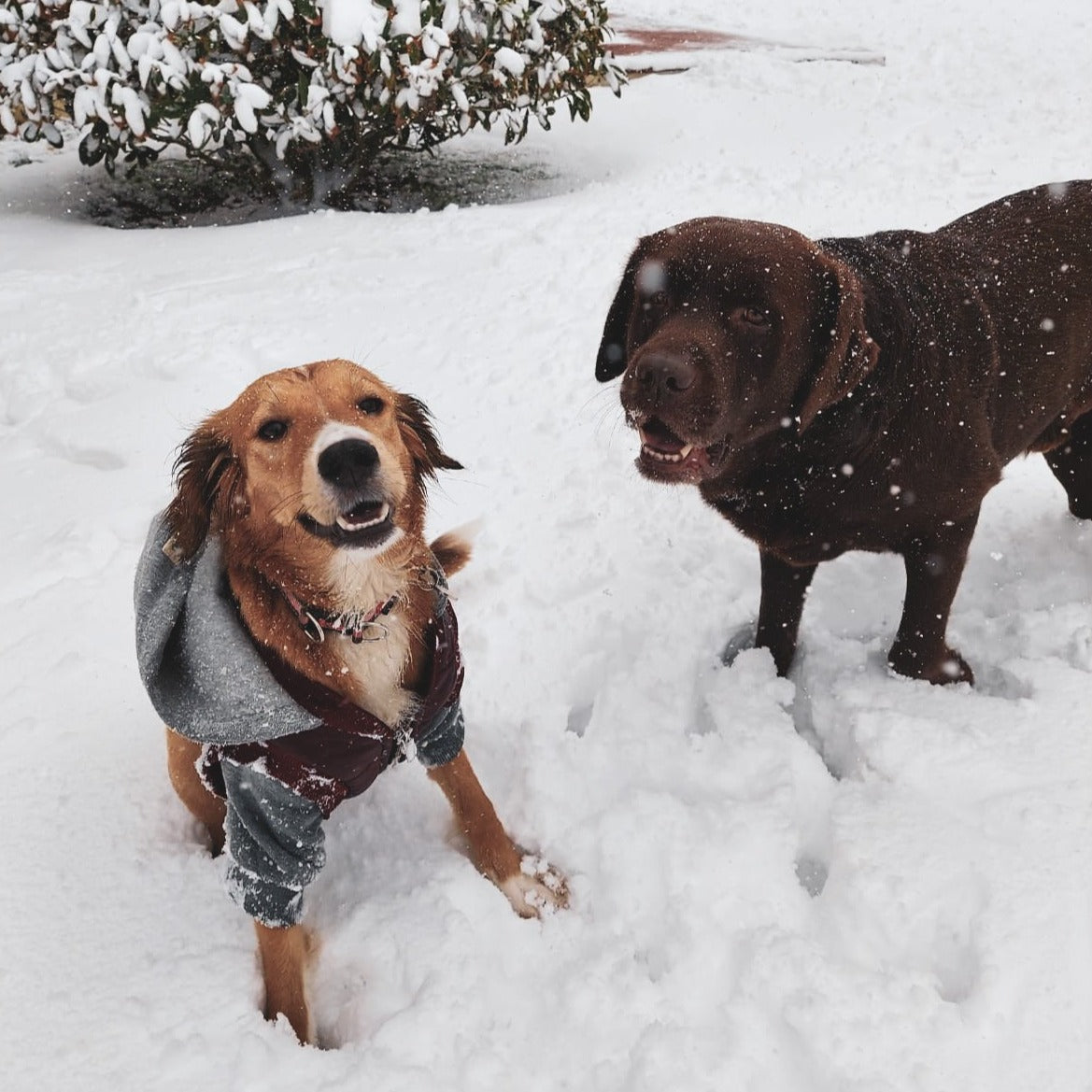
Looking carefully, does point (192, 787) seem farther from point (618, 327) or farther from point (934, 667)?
point (934, 667)

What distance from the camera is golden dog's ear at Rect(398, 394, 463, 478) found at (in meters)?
2.17

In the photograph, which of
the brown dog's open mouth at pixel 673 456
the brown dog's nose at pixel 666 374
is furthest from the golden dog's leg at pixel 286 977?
the brown dog's nose at pixel 666 374

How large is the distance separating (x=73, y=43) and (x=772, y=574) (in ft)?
17.3

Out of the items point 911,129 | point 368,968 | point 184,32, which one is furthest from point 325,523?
point 911,129

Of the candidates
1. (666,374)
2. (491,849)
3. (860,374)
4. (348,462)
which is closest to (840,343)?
(860,374)

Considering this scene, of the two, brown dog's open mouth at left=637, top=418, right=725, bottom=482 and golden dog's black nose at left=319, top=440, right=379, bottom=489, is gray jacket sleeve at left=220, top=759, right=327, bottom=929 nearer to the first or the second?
golden dog's black nose at left=319, top=440, right=379, bottom=489

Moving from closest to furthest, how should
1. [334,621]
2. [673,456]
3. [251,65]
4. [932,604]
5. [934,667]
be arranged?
[334,621], [673,456], [932,604], [934,667], [251,65]

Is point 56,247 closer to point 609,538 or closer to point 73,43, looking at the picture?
point 73,43

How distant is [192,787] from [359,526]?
3.05 feet

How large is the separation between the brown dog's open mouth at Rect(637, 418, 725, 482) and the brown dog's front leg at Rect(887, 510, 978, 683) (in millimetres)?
690

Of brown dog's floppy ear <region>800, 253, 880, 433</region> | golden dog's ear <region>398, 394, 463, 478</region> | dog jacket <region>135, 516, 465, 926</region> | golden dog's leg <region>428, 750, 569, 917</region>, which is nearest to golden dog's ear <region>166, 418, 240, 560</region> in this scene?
dog jacket <region>135, 516, 465, 926</region>

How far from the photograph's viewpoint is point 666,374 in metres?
1.92

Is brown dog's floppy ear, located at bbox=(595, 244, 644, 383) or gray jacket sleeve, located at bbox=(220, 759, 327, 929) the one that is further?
brown dog's floppy ear, located at bbox=(595, 244, 644, 383)

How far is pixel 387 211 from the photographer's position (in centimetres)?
675
